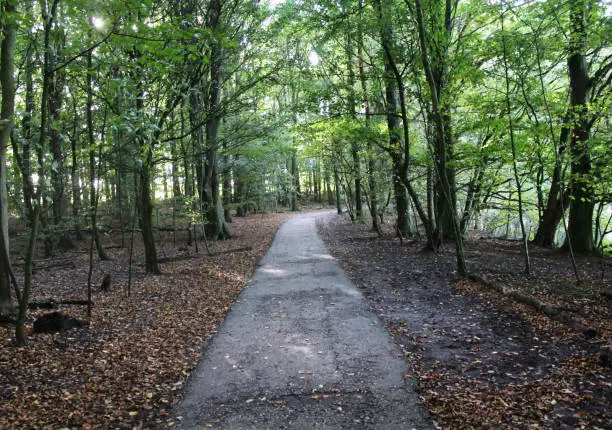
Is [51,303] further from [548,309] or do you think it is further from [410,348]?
[548,309]

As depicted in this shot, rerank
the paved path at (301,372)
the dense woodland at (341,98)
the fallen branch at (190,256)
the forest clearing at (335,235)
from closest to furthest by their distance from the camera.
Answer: the paved path at (301,372), the forest clearing at (335,235), the dense woodland at (341,98), the fallen branch at (190,256)

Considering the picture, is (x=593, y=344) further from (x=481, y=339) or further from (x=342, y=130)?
(x=342, y=130)

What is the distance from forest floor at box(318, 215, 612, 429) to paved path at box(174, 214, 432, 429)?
1.13ft

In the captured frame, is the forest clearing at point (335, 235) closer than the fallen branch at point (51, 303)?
Yes

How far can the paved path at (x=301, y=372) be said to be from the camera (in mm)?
3887

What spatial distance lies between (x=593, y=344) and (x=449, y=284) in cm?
409

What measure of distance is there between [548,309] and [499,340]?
1.38 metres

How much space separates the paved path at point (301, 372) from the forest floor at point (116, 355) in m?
0.34

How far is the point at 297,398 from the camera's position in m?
4.26

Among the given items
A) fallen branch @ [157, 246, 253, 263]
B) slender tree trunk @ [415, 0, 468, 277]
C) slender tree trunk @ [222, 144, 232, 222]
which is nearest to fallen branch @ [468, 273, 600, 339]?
slender tree trunk @ [415, 0, 468, 277]

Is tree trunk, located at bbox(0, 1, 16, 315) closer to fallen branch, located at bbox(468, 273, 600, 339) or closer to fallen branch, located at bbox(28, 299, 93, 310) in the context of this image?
fallen branch, located at bbox(28, 299, 93, 310)

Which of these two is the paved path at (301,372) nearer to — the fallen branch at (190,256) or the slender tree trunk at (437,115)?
the slender tree trunk at (437,115)

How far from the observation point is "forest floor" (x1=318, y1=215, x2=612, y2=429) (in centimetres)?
378

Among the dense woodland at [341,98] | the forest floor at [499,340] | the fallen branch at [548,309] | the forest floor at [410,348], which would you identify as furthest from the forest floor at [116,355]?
the fallen branch at [548,309]
